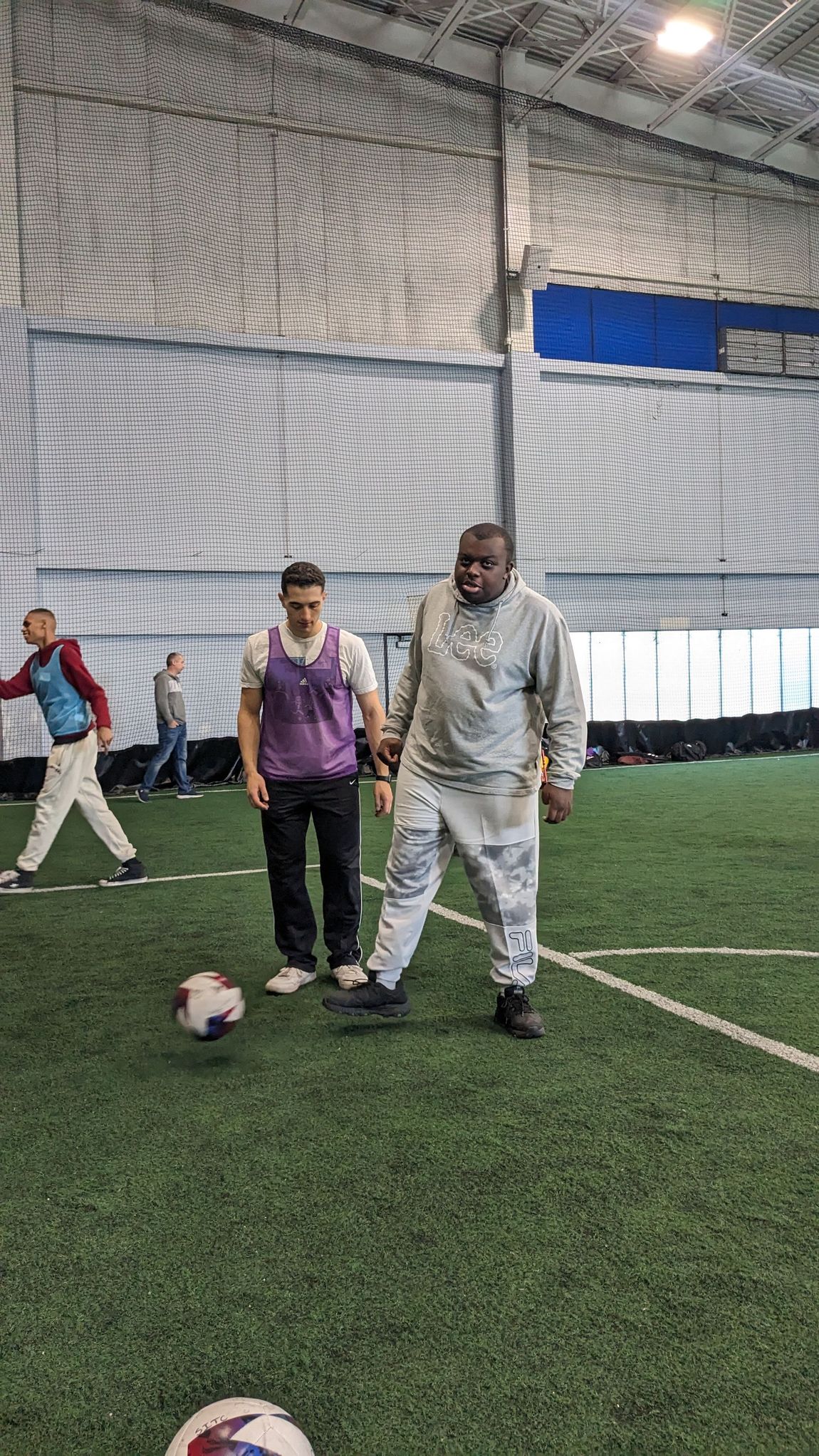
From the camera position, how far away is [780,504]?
2330 centimetres

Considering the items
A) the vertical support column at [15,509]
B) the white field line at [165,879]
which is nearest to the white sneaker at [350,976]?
the white field line at [165,879]

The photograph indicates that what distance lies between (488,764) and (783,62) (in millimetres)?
20004

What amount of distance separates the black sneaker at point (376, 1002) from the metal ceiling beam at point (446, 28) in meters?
18.2

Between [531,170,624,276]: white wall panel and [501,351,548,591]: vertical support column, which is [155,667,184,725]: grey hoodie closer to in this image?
[501,351,548,591]: vertical support column

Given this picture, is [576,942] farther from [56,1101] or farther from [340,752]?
[56,1101]

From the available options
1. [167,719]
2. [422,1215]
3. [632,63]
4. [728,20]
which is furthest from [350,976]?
[632,63]

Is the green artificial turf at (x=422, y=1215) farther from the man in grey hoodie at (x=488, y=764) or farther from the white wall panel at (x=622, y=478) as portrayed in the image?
the white wall panel at (x=622, y=478)

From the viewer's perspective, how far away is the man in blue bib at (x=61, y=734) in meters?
8.12

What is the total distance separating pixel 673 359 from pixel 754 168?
442cm

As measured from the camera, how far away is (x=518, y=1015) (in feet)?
14.6

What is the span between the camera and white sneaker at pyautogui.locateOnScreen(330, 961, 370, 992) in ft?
17.4

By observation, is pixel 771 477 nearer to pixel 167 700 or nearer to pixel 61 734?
pixel 167 700

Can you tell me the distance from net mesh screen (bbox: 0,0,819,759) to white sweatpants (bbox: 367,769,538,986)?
578 inches

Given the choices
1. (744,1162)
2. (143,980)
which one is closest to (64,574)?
(143,980)
